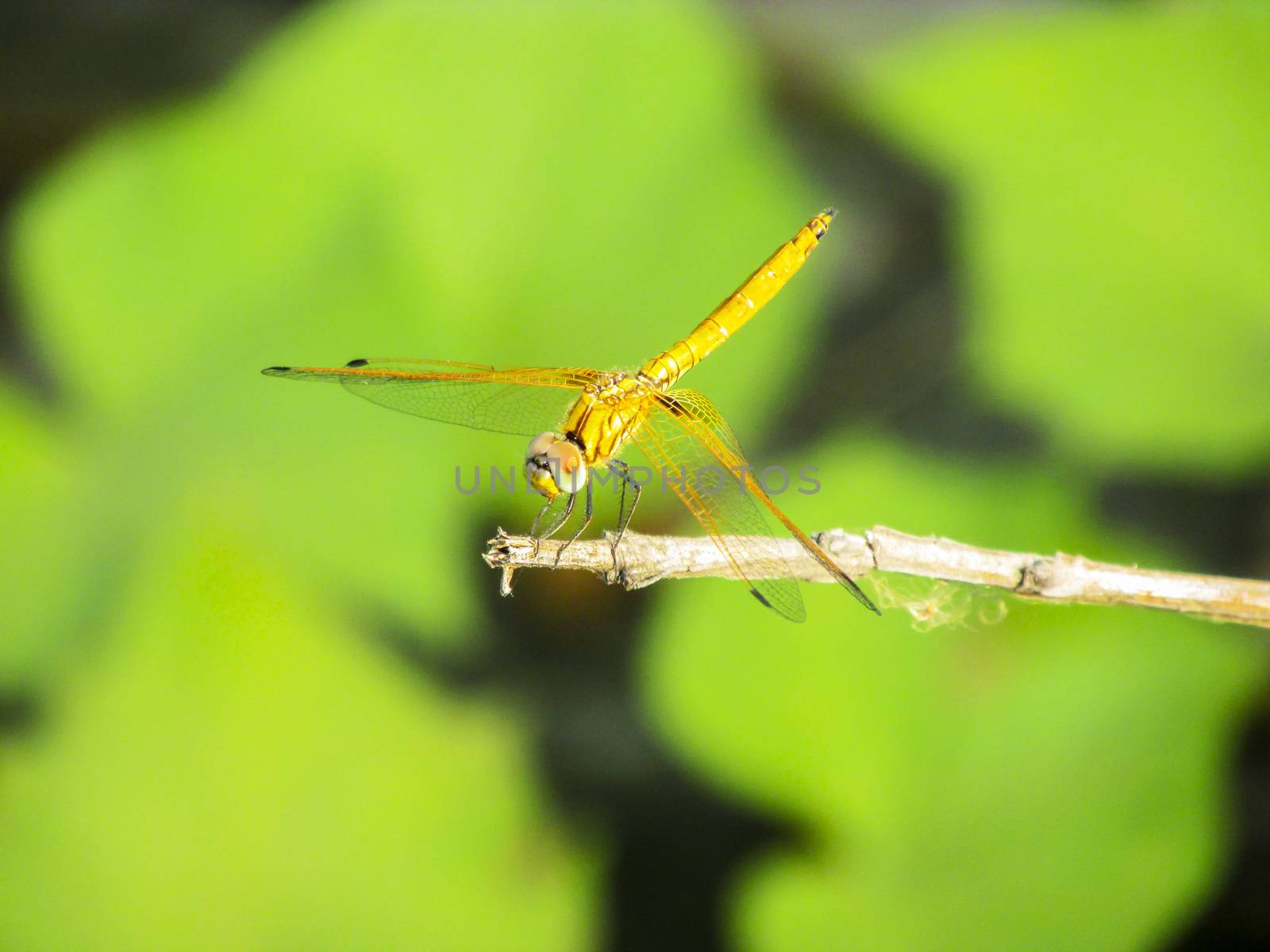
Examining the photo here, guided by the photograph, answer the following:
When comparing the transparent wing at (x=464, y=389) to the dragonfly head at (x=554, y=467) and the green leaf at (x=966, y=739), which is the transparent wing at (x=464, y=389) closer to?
the dragonfly head at (x=554, y=467)

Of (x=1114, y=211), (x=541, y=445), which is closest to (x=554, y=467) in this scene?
(x=541, y=445)

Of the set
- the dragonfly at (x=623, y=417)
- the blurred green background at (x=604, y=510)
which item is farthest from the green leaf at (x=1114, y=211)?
the dragonfly at (x=623, y=417)

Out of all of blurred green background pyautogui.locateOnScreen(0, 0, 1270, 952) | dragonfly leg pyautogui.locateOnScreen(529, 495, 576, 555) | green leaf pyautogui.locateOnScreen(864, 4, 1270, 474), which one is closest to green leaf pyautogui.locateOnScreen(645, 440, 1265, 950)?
blurred green background pyautogui.locateOnScreen(0, 0, 1270, 952)

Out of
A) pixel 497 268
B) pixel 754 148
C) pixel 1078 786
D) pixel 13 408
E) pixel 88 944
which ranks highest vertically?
pixel 754 148

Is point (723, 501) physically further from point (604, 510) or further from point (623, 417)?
point (604, 510)

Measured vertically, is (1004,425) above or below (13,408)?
above

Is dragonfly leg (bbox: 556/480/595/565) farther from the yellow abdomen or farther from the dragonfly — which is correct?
the yellow abdomen

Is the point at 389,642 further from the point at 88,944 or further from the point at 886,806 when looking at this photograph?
the point at 886,806

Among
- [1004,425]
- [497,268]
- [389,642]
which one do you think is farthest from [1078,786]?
[497,268]
